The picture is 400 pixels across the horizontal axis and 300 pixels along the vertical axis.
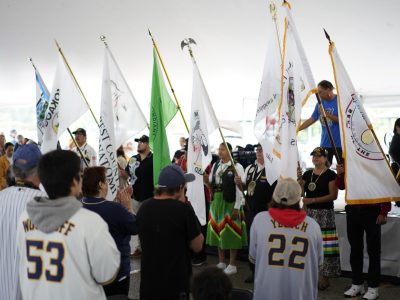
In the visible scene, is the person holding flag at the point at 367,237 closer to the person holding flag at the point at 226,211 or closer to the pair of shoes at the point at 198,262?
the person holding flag at the point at 226,211

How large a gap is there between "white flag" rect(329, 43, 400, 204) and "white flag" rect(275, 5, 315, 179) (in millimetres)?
349

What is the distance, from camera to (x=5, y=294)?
3.12m

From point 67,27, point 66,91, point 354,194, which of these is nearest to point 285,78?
point 354,194

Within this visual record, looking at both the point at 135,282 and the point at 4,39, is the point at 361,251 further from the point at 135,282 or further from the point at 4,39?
the point at 4,39

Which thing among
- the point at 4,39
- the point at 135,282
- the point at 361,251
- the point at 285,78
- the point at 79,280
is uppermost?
the point at 4,39

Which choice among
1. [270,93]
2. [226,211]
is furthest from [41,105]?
[270,93]

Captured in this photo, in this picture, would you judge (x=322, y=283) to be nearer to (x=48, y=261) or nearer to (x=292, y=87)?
(x=292, y=87)

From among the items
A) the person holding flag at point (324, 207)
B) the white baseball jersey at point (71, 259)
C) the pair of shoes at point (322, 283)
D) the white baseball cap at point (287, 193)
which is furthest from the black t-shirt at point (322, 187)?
the white baseball jersey at point (71, 259)

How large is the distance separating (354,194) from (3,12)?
11.4 meters

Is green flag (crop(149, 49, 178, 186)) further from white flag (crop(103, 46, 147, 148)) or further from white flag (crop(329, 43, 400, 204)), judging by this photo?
white flag (crop(329, 43, 400, 204))

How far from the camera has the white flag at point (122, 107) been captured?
625cm

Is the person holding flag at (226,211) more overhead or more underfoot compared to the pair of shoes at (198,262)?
more overhead

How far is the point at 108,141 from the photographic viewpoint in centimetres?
591

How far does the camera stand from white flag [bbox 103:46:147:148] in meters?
6.25
